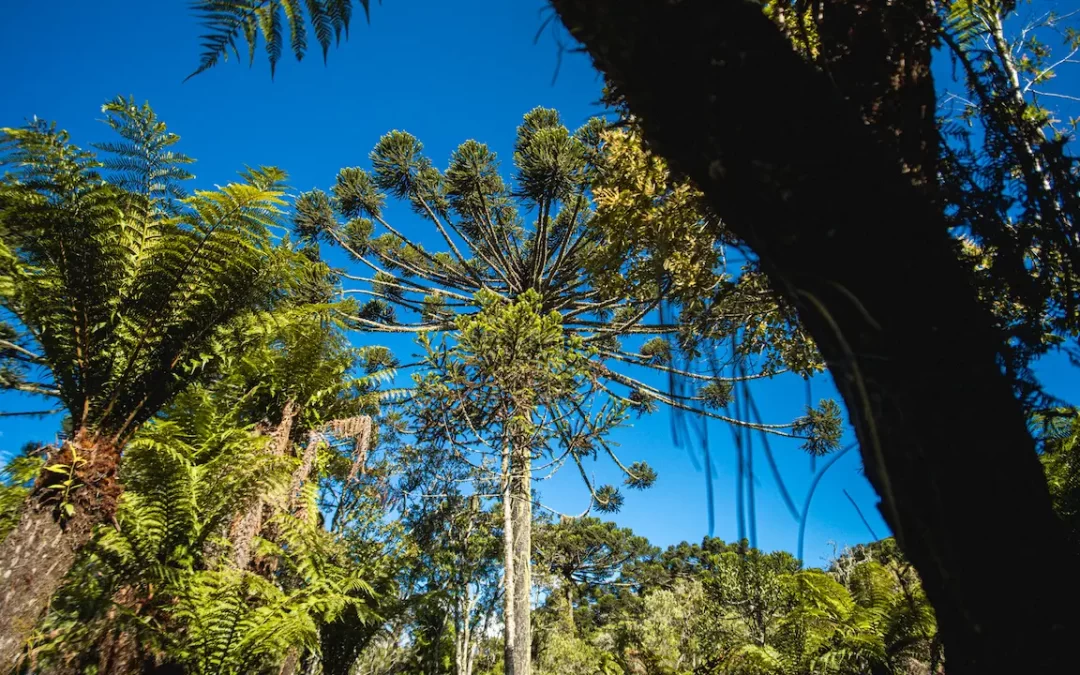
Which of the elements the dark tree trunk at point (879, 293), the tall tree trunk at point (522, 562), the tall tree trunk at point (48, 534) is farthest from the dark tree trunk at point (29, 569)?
the tall tree trunk at point (522, 562)

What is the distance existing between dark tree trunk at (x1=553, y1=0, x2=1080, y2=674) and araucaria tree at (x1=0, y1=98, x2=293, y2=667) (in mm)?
3340

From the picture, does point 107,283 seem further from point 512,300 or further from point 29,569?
point 512,300

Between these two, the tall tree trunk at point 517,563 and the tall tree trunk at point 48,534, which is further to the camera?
the tall tree trunk at point 517,563

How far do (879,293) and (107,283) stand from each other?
13.4 ft

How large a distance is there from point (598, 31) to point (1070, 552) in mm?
1012

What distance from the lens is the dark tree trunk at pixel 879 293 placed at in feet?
2.00

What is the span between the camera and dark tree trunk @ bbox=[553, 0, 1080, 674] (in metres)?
0.61

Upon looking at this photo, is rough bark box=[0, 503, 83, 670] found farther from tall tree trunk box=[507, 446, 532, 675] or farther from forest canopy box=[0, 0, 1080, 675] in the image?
tall tree trunk box=[507, 446, 532, 675]

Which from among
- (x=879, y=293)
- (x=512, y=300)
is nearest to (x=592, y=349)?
(x=512, y=300)

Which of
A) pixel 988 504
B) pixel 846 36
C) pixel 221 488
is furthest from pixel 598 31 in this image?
pixel 221 488

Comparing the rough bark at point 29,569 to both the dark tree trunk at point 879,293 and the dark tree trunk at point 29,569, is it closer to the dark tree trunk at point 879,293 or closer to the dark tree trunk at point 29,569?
the dark tree trunk at point 29,569

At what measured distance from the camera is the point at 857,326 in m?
0.69

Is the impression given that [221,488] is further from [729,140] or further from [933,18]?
[933,18]

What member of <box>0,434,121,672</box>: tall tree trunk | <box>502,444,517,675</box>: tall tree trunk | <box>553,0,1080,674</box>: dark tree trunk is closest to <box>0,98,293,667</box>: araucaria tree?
<box>0,434,121,672</box>: tall tree trunk
